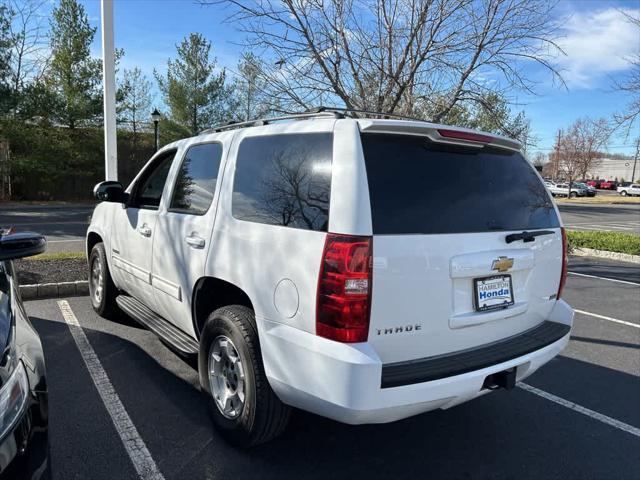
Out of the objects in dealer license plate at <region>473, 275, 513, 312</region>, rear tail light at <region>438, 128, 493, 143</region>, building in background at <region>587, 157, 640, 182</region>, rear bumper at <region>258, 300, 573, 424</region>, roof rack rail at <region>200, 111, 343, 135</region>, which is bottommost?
rear bumper at <region>258, 300, 573, 424</region>

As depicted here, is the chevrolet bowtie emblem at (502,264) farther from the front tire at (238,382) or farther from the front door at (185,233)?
the front door at (185,233)

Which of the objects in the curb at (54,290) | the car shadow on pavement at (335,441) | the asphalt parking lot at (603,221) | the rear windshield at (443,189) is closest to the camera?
the rear windshield at (443,189)

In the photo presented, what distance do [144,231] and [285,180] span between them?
1827 millimetres

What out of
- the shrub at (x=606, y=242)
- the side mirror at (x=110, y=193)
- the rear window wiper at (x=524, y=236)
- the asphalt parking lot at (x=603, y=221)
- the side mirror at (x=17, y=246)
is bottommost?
the asphalt parking lot at (x=603, y=221)

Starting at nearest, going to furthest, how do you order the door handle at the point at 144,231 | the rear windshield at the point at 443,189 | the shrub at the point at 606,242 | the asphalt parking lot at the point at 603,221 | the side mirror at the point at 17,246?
1. the side mirror at the point at 17,246
2. the rear windshield at the point at 443,189
3. the door handle at the point at 144,231
4. the shrub at the point at 606,242
5. the asphalt parking lot at the point at 603,221

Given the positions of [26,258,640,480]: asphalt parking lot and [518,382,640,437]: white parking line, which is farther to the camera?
[518,382,640,437]: white parking line

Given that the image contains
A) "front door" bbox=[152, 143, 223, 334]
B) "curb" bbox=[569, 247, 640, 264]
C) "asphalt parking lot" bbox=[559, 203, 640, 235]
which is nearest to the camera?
"front door" bbox=[152, 143, 223, 334]

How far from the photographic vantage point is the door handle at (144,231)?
12.9 ft

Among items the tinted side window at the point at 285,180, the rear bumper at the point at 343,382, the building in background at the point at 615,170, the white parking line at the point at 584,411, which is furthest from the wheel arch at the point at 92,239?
the building in background at the point at 615,170

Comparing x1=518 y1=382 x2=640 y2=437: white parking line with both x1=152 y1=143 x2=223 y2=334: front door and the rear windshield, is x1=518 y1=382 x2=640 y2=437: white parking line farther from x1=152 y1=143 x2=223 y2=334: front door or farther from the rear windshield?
x1=152 y1=143 x2=223 y2=334: front door

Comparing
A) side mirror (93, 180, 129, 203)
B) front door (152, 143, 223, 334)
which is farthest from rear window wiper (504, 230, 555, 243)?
side mirror (93, 180, 129, 203)

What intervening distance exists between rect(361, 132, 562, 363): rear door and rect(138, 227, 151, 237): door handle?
2255 mm

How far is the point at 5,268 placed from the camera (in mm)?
2398

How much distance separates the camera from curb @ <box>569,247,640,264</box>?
36.4 feet
